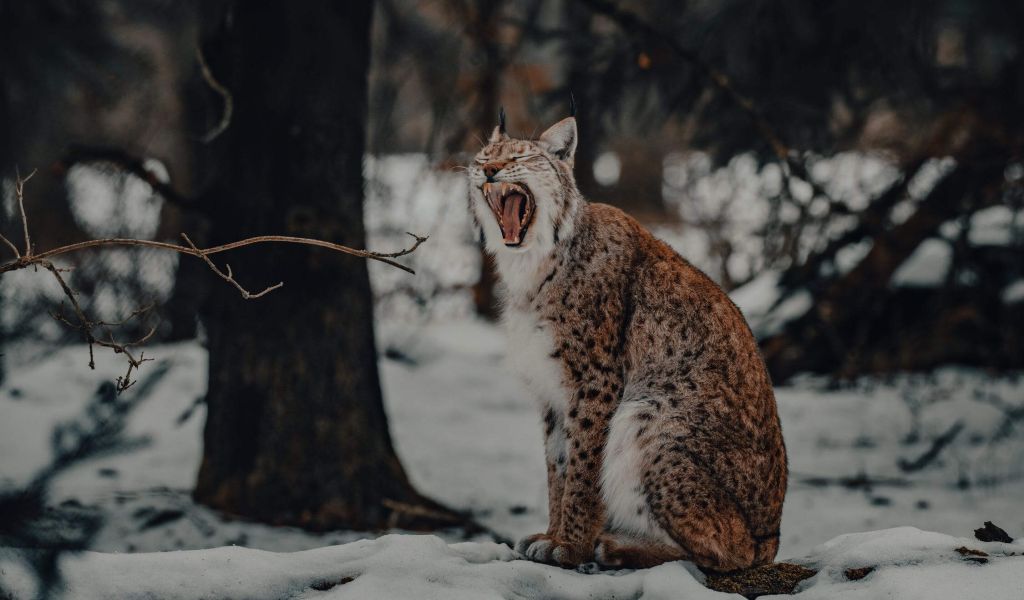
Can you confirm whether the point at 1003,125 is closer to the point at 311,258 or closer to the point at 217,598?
the point at 311,258

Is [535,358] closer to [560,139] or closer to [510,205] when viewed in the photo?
[510,205]

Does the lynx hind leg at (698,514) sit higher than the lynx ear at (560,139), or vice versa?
the lynx ear at (560,139)

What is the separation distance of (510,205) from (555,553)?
1.27 m

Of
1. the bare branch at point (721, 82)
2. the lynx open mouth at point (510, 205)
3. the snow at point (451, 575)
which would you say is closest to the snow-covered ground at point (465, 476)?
the snow at point (451, 575)

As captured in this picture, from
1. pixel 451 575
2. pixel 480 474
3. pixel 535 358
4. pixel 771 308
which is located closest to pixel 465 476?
pixel 480 474

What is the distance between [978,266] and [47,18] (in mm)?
6041

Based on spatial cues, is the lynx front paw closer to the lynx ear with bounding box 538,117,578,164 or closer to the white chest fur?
the white chest fur

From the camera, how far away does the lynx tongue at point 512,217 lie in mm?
3430

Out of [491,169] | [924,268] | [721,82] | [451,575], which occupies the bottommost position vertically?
[451,575]

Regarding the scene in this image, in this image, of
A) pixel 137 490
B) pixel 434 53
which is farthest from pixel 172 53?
pixel 137 490

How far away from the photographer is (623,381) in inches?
150

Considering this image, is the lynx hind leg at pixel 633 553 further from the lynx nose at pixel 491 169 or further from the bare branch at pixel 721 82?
the bare branch at pixel 721 82

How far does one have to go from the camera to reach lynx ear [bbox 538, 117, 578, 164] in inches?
142

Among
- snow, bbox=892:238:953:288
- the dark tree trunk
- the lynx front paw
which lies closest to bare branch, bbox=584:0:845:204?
the dark tree trunk
